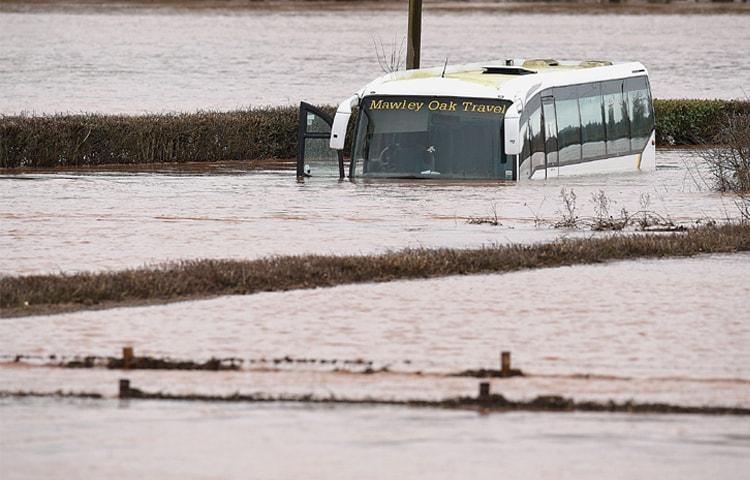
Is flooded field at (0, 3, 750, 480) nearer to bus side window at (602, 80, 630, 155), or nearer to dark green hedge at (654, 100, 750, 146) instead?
bus side window at (602, 80, 630, 155)

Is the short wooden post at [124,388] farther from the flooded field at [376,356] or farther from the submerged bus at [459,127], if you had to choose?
the submerged bus at [459,127]

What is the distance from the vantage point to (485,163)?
24422 millimetres

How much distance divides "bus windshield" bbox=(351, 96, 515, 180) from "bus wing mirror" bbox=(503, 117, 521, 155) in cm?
23

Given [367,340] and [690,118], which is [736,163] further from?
[367,340]

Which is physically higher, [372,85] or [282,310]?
[372,85]

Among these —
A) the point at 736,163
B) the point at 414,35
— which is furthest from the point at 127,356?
the point at 414,35

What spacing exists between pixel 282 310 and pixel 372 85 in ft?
37.0

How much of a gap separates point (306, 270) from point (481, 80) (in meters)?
10.2

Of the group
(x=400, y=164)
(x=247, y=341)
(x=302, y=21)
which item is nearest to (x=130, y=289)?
(x=247, y=341)

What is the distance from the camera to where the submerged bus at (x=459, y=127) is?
80.1 feet

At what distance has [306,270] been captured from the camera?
15.9 m

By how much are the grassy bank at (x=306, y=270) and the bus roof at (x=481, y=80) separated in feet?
19.7

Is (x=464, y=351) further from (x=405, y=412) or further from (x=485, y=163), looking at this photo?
(x=485, y=163)

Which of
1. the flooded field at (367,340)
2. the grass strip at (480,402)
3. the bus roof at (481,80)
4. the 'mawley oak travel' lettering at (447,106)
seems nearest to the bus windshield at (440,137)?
the 'mawley oak travel' lettering at (447,106)
